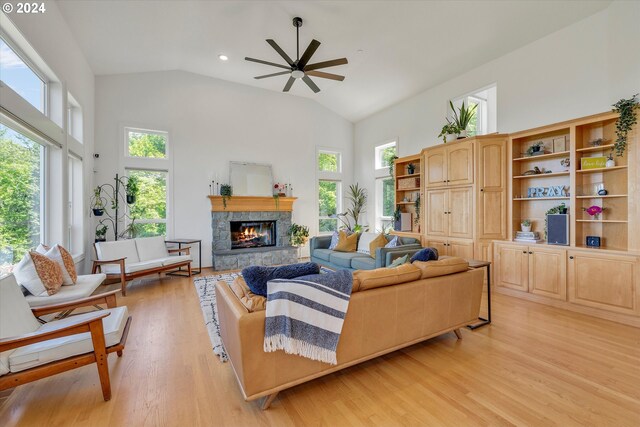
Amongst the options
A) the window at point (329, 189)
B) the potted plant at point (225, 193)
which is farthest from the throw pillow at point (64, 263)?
the window at point (329, 189)

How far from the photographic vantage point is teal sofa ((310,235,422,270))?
4.27 m

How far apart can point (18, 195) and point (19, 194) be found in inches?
1.0

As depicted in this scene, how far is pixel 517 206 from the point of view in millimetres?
4391

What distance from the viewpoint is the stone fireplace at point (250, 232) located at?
608 centimetres

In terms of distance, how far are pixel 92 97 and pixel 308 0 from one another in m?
4.31

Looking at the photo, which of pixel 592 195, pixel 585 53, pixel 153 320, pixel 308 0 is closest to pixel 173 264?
pixel 153 320

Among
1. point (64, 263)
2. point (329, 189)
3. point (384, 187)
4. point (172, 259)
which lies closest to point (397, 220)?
point (384, 187)

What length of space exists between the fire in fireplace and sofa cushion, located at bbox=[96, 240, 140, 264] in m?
1.96

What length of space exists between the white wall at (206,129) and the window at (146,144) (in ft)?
0.56

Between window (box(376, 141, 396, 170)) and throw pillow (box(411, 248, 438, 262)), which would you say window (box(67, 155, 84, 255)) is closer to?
throw pillow (box(411, 248, 438, 262))

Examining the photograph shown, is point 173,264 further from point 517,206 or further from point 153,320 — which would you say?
point 517,206

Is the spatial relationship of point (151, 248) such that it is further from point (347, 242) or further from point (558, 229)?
point (558, 229)

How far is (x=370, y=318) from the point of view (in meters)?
2.11

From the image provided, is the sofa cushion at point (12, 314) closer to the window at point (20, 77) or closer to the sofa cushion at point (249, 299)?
the sofa cushion at point (249, 299)
